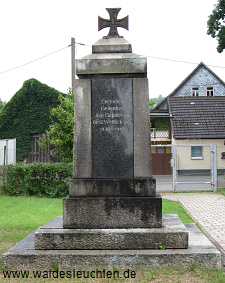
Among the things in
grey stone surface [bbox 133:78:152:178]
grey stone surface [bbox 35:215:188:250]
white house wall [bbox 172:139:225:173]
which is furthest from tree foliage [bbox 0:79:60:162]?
grey stone surface [bbox 35:215:188:250]

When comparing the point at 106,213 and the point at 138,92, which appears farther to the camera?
the point at 138,92

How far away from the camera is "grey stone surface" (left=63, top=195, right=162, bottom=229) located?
17.0 ft

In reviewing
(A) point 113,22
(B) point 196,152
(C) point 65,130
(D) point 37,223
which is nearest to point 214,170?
(C) point 65,130

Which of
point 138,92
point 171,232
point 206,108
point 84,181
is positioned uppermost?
point 206,108

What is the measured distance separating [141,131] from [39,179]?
32.0ft

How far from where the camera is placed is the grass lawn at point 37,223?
4.43m

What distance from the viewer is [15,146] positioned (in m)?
24.1

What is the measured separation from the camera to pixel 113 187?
5.39 meters

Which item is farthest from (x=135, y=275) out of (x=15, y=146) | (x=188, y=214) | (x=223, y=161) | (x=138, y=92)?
(x=223, y=161)

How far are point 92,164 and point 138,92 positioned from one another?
4.27 feet

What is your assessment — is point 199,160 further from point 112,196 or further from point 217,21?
point 112,196

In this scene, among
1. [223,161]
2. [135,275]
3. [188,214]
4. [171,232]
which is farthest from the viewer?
[223,161]

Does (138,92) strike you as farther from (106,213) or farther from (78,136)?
(106,213)

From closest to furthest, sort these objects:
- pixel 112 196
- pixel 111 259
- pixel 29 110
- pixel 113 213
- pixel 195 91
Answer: pixel 111 259 < pixel 113 213 < pixel 112 196 < pixel 29 110 < pixel 195 91
